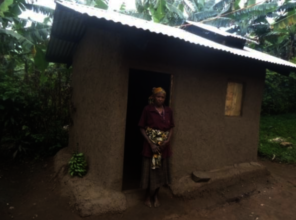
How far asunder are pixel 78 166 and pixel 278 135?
7818 mm

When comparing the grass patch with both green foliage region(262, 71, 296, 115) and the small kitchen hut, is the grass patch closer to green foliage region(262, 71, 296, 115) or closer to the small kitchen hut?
green foliage region(262, 71, 296, 115)

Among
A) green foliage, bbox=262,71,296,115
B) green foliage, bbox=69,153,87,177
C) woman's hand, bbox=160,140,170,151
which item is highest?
green foliage, bbox=262,71,296,115

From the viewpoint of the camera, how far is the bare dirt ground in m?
3.59

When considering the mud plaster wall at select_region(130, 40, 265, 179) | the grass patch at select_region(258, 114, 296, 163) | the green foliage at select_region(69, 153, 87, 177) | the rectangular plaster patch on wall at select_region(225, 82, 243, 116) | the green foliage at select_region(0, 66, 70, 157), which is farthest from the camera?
the grass patch at select_region(258, 114, 296, 163)

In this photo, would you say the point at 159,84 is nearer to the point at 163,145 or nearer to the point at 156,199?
the point at 163,145

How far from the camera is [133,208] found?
3.65 metres

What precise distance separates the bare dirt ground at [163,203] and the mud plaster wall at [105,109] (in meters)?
0.70

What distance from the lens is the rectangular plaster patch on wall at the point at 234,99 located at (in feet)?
16.6

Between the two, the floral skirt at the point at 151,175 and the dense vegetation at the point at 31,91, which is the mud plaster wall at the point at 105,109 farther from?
the dense vegetation at the point at 31,91

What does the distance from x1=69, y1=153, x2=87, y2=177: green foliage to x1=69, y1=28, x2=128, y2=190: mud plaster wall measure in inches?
5.2

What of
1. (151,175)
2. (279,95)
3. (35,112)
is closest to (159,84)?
(151,175)

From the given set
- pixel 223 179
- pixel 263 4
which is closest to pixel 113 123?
pixel 223 179

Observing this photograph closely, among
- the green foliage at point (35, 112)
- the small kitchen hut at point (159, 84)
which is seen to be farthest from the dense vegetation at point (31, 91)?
the small kitchen hut at point (159, 84)

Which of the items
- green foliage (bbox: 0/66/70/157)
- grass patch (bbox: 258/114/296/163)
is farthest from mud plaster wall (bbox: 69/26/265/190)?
grass patch (bbox: 258/114/296/163)
